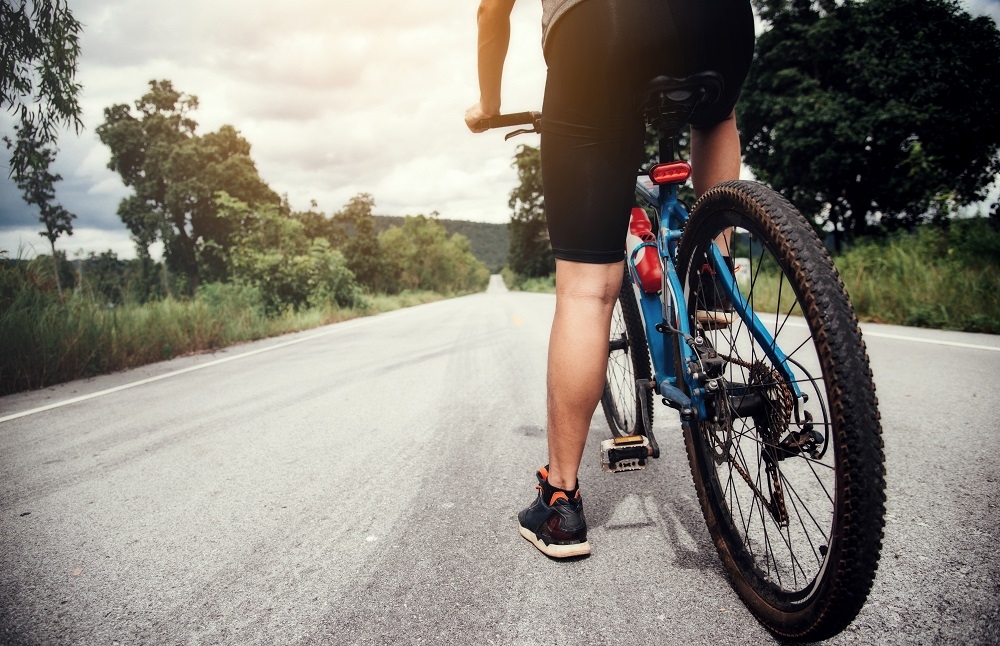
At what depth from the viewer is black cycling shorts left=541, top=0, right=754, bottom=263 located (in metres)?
1.21

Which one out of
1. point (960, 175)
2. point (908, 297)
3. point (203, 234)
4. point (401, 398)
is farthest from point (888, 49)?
point (203, 234)

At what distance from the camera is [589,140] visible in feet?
4.32

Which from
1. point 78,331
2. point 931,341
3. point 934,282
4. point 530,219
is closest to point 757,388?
point 931,341

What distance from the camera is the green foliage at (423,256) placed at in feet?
203

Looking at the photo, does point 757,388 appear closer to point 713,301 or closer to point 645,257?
point 713,301

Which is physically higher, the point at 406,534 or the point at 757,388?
the point at 757,388

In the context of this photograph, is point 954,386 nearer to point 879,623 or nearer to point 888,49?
point 879,623

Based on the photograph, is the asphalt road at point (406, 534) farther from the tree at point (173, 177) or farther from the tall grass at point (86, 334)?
the tree at point (173, 177)

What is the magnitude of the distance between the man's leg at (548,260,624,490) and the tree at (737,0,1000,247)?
19220 millimetres

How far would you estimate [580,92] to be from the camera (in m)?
1.28

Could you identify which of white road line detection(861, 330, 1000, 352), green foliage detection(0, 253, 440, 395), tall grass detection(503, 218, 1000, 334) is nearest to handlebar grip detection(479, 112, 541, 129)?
tall grass detection(503, 218, 1000, 334)

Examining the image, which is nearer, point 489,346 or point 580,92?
point 580,92

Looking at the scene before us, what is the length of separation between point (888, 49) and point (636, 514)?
24.0 m

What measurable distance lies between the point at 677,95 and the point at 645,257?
0.54 m
